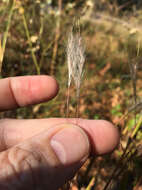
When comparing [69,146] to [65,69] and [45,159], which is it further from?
[65,69]

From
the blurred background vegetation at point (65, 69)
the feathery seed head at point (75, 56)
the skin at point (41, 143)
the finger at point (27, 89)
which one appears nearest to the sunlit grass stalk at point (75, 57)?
the feathery seed head at point (75, 56)

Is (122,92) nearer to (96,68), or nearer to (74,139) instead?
(96,68)

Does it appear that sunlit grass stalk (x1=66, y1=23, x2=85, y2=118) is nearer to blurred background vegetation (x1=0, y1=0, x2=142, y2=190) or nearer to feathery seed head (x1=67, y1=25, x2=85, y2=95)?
feathery seed head (x1=67, y1=25, x2=85, y2=95)

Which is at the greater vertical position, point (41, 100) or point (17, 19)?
point (17, 19)

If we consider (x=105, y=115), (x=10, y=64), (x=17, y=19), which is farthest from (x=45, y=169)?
(x=17, y=19)

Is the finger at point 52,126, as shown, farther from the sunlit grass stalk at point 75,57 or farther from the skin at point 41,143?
the sunlit grass stalk at point 75,57

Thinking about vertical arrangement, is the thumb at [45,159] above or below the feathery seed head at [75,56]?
below
